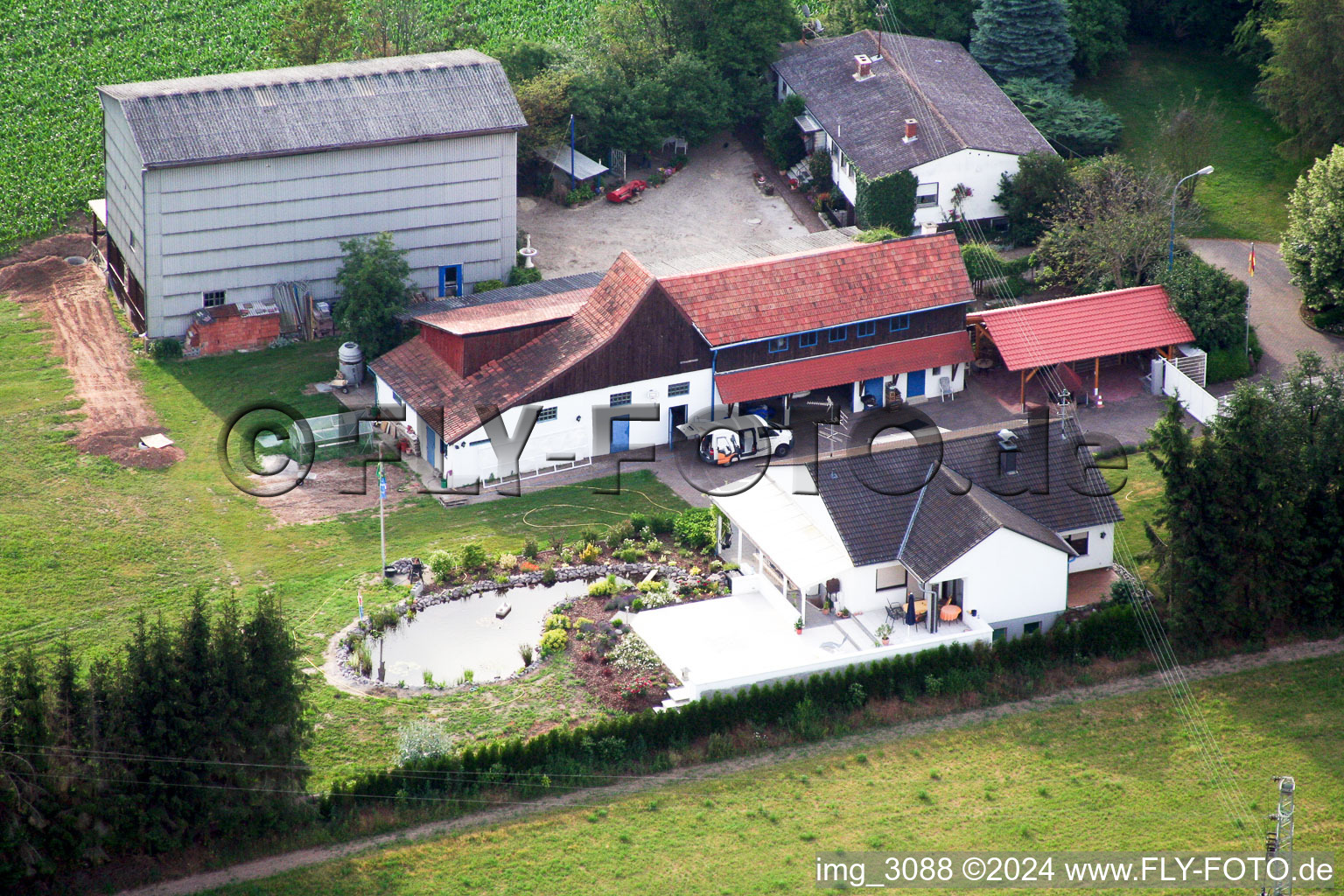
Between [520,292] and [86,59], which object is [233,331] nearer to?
[520,292]

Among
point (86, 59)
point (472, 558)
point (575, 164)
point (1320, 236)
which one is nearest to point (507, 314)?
point (472, 558)

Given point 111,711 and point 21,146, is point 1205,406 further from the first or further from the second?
point 21,146

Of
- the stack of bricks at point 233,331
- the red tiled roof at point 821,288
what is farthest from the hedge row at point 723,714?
the stack of bricks at point 233,331

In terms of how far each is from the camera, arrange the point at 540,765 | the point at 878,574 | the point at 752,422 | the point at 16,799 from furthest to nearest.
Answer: the point at 752,422
the point at 878,574
the point at 540,765
the point at 16,799

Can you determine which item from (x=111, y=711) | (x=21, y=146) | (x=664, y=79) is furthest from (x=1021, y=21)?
(x=111, y=711)

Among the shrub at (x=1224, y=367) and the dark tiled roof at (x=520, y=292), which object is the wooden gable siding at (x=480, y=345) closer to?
the dark tiled roof at (x=520, y=292)

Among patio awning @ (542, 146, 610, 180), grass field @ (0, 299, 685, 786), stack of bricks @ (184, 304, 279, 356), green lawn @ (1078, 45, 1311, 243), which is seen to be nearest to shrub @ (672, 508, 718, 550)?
grass field @ (0, 299, 685, 786)
